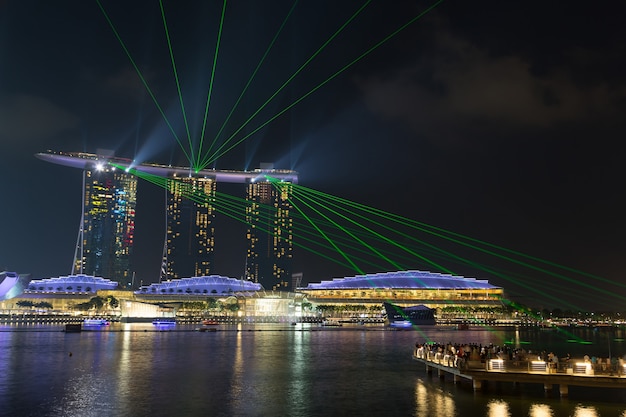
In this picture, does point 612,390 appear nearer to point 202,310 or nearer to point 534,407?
point 534,407

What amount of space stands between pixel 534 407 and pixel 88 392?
1080 inches

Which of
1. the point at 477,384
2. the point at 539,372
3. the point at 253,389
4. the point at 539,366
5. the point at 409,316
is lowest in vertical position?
the point at 253,389

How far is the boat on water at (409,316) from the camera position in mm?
152075

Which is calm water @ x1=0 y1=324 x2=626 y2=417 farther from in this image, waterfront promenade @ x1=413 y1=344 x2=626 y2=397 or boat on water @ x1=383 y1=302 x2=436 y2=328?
boat on water @ x1=383 y1=302 x2=436 y2=328

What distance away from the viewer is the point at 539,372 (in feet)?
121

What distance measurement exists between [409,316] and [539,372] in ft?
402

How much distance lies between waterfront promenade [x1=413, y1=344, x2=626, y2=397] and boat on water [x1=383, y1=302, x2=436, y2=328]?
110953 mm

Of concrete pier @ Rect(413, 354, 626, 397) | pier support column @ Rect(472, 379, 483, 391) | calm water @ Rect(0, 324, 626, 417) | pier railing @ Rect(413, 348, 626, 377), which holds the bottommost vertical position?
calm water @ Rect(0, 324, 626, 417)

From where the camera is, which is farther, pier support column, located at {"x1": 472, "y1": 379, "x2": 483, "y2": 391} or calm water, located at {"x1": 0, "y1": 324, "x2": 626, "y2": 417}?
pier support column, located at {"x1": 472, "y1": 379, "x2": 483, "y2": 391}

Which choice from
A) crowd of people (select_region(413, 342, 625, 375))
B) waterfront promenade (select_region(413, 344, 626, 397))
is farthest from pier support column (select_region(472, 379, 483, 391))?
crowd of people (select_region(413, 342, 625, 375))

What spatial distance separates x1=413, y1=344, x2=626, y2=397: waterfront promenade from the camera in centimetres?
3534

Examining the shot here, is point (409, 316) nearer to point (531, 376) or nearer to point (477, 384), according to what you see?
point (477, 384)

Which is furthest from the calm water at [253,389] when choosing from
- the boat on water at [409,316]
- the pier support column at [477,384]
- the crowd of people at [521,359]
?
the boat on water at [409,316]

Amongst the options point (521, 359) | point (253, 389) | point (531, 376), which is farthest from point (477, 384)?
point (253, 389)
